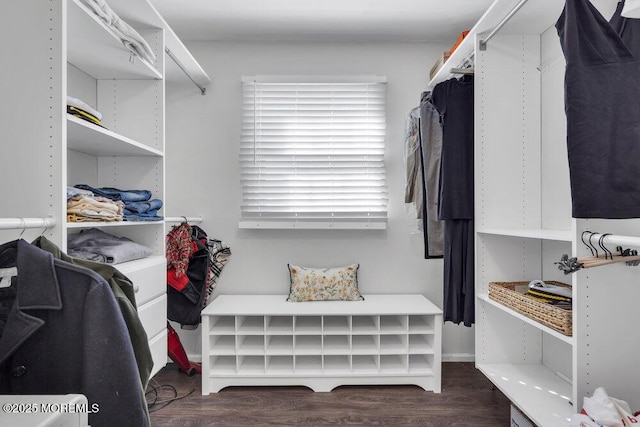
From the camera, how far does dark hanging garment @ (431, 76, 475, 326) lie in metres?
2.07

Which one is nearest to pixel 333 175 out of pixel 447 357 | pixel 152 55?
pixel 152 55

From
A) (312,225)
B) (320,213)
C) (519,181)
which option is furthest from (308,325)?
(519,181)

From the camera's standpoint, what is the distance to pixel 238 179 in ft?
9.39

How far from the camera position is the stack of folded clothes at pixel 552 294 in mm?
1543

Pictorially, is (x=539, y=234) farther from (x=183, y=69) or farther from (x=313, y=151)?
(x=183, y=69)

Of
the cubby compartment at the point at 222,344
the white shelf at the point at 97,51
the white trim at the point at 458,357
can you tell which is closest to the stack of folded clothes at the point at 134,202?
the white shelf at the point at 97,51

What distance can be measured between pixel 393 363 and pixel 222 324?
1191mm

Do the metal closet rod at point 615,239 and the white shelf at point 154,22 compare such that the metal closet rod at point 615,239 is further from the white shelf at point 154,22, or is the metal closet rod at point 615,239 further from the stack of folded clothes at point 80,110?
the white shelf at point 154,22

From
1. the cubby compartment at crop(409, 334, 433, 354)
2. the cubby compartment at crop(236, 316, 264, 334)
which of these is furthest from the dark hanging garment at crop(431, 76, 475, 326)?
the cubby compartment at crop(236, 316, 264, 334)

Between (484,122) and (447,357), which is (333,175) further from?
(447,357)

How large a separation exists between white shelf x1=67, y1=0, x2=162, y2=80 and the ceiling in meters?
0.66

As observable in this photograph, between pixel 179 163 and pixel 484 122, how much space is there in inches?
85.4

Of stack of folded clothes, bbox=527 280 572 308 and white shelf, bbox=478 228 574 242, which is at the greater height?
white shelf, bbox=478 228 574 242

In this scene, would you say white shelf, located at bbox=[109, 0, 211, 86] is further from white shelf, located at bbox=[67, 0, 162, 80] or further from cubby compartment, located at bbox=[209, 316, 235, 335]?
cubby compartment, located at bbox=[209, 316, 235, 335]
